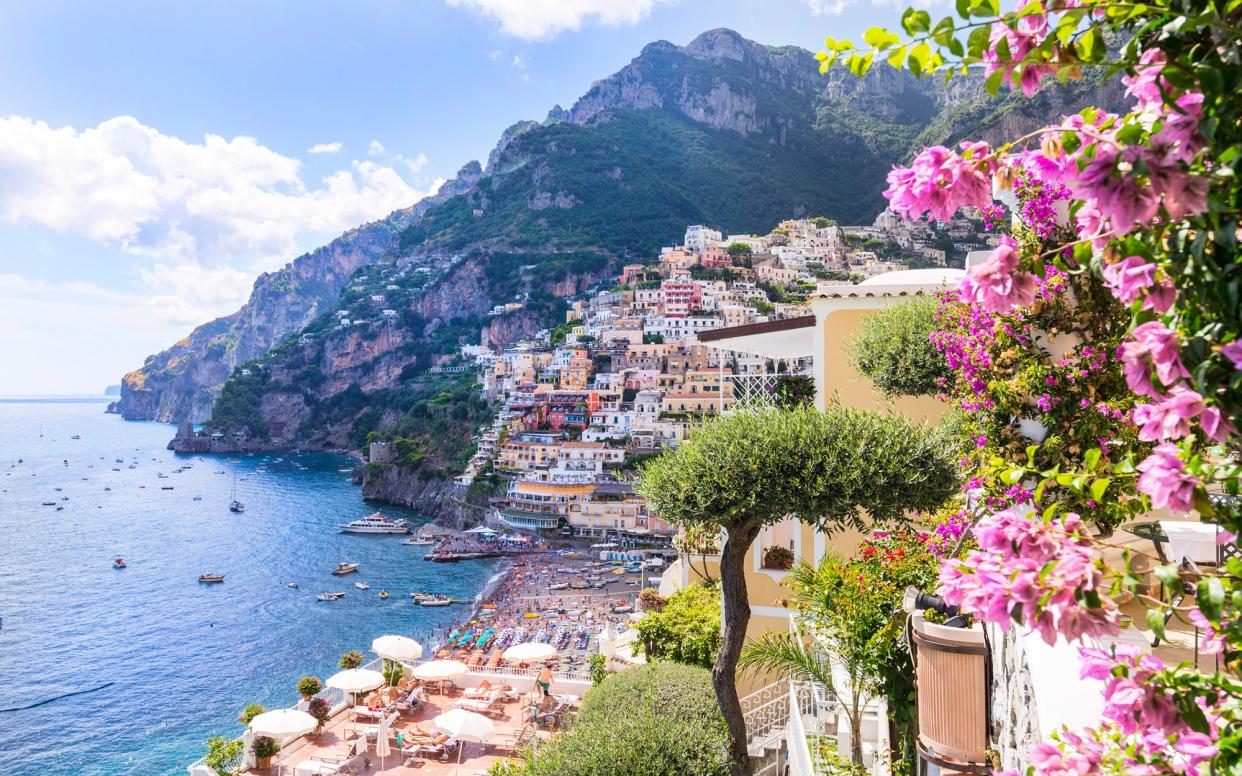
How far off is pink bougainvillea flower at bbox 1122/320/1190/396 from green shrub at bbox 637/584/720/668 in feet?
28.7

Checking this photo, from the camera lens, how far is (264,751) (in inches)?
521

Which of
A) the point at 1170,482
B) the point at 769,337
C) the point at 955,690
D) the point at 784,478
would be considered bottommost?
the point at 955,690

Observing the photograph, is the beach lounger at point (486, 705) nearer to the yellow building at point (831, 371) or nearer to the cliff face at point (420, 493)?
the yellow building at point (831, 371)

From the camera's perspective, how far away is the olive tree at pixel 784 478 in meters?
6.32

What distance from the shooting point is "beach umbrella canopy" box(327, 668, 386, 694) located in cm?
1488

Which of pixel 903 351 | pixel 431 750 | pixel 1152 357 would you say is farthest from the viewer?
pixel 431 750

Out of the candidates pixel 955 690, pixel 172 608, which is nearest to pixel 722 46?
pixel 172 608

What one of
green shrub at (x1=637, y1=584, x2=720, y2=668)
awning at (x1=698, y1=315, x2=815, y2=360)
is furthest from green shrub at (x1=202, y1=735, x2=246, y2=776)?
awning at (x1=698, y1=315, x2=815, y2=360)

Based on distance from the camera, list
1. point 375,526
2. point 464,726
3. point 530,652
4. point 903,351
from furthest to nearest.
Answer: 1. point 375,526
2. point 530,652
3. point 464,726
4. point 903,351

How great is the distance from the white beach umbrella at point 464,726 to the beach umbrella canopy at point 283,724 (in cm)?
276

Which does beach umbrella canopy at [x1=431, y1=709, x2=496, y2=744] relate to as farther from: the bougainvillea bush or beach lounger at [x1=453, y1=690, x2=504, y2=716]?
the bougainvillea bush

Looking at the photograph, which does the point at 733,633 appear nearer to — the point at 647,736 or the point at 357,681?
the point at 647,736

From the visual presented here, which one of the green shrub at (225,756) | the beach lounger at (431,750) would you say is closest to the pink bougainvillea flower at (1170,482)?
the beach lounger at (431,750)

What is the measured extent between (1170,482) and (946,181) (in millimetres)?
665
